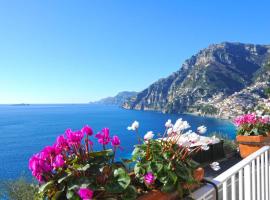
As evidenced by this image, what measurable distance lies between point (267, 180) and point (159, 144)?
1.47 m

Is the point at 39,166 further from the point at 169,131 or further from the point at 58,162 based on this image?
the point at 169,131

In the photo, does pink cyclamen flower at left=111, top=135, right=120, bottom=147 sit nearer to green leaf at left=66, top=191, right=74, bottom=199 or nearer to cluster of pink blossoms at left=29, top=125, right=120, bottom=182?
cluster of pink blossoms at left=29, top=125, right=120, bottom=182

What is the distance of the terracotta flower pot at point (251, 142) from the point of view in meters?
4.24

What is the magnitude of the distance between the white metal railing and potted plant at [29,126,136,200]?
1.62 ft

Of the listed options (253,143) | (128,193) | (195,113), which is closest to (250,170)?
(128,193)

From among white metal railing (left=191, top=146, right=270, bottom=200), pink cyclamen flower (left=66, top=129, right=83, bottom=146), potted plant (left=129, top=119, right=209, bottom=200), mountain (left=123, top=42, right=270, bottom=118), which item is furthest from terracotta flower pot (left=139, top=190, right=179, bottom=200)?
mountain (left=123, top=42, right=270, bottom=118)

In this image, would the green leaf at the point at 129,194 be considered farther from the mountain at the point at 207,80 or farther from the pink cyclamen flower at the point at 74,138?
the mountain at the point at 207,80

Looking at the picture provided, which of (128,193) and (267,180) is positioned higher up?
(128,193)

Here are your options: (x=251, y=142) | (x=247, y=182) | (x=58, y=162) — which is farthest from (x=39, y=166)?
(x=251, y=142)

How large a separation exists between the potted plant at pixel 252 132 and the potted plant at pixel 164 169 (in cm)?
304

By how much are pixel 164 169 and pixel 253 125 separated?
134 inches

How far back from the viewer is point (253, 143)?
4.34 metres

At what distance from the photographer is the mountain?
125 meters

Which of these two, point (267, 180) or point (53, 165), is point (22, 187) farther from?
point (53, 165)
